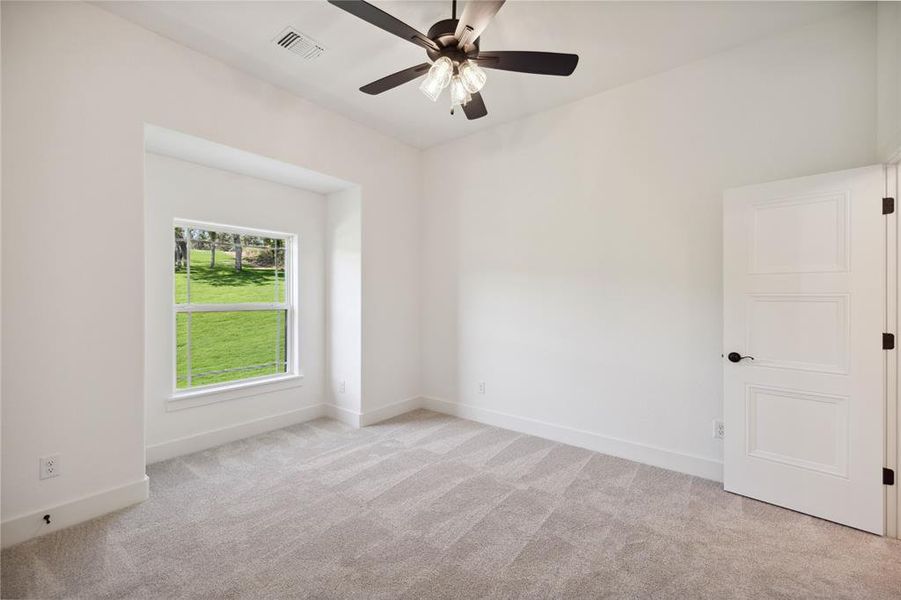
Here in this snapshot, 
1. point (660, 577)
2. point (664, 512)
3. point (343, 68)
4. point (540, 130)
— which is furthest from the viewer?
point (540, 130)

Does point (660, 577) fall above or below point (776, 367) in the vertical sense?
below

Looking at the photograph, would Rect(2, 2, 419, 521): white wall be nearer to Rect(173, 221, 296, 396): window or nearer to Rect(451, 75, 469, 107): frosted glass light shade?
Rect(173, 221, 296, 396): window

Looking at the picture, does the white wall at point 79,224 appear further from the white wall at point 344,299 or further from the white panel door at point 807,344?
the white panel door at point 807,344

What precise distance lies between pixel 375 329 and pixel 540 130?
8.49 feet

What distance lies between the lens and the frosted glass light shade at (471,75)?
2176mm

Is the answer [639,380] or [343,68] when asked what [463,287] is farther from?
[343,68]

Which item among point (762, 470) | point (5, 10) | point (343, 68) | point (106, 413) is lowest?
point (762, 470)

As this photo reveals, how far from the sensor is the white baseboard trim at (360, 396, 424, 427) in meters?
3.96

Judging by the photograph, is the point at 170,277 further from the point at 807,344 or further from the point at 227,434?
the point at 807,344

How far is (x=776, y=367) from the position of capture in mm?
2453

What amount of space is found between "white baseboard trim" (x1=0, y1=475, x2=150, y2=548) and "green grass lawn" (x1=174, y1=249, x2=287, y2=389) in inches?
41.6

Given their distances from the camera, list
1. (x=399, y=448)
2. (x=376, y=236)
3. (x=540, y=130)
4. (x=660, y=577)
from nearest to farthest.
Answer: (x=660, y=577) < (x=399, y=448) < (x=540, y=130) < (x=376, y=236)

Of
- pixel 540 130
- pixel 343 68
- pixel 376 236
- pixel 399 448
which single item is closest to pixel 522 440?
pixel 399 448

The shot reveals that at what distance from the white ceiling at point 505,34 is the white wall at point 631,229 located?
0.22 metres
